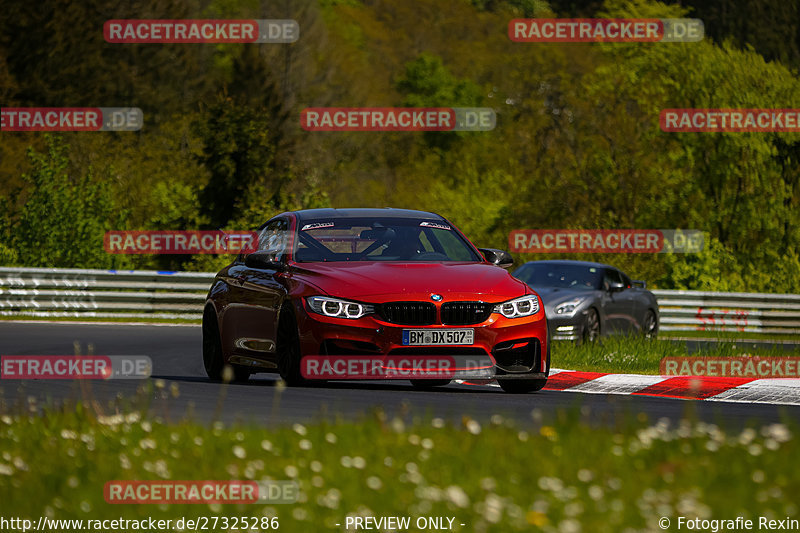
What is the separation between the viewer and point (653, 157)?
4503 cm

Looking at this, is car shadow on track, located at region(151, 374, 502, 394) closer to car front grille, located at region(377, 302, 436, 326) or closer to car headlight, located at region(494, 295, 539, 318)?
car front grille, located at region(377, 302, 436, 326)

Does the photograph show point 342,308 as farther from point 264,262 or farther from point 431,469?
point 431,469

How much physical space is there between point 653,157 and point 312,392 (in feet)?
110

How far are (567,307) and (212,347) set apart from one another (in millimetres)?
9456

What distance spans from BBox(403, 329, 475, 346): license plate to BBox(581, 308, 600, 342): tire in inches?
431

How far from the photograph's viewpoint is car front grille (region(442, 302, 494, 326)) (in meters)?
12.8

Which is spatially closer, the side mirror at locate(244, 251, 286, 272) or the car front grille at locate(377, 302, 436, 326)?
the car front grille at locate(377, 302, 436, 326)

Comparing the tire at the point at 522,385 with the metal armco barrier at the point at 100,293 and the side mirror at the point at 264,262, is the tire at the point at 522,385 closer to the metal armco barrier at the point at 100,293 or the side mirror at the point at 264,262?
the side mirror at the point at 264,262

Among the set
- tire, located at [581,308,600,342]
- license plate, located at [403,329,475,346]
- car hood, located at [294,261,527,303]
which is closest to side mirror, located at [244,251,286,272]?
car hood, located at [294,261,527,303]

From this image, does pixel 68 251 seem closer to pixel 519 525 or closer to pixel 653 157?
pixel 653 157

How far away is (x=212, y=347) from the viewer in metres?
15.3

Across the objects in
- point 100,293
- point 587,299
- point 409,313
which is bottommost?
point 100,293

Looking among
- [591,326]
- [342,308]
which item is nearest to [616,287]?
[591,326]

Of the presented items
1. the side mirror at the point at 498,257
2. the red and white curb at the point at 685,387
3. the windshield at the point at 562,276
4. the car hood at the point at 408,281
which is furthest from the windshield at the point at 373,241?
the windshield at the point at 562,276
